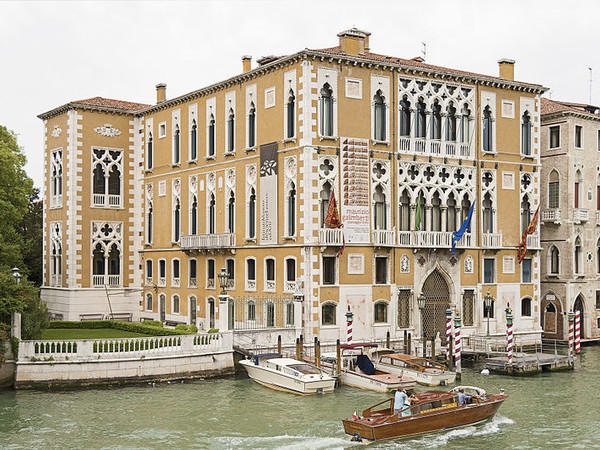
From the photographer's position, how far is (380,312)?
3344 centimetres

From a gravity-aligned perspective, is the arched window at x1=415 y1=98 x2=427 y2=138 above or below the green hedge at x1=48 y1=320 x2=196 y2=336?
above

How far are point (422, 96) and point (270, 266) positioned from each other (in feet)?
30.6

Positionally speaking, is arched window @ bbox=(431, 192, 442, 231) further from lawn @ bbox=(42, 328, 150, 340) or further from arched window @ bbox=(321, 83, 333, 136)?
lawn @ bbox=(42, 328, 150, 340)

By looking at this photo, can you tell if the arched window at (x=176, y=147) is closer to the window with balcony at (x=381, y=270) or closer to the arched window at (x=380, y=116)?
the arched window at (x=380, y=116)

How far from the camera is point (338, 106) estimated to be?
32.6 m

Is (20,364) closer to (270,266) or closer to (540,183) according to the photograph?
(270,266)

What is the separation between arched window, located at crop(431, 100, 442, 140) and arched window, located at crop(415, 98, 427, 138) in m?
0.43

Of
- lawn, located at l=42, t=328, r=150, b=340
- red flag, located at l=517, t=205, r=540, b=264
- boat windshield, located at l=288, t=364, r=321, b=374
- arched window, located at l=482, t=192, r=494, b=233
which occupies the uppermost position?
arched window, located at l=482, t=192, r=494, b=233

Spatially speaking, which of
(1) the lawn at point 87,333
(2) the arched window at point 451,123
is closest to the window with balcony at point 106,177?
(1) the lawn at point 87,333

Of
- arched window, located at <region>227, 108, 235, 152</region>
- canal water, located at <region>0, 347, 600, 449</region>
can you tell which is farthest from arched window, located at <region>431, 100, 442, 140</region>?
canal water, located at <region>0, 347, 600, 449</region>

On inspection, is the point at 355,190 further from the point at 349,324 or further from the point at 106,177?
the point at 106,177

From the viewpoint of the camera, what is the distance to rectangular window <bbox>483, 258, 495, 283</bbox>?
3628cm

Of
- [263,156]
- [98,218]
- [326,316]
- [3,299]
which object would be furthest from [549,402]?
[98,218]

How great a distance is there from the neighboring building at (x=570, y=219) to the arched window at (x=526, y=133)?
3.32 m
